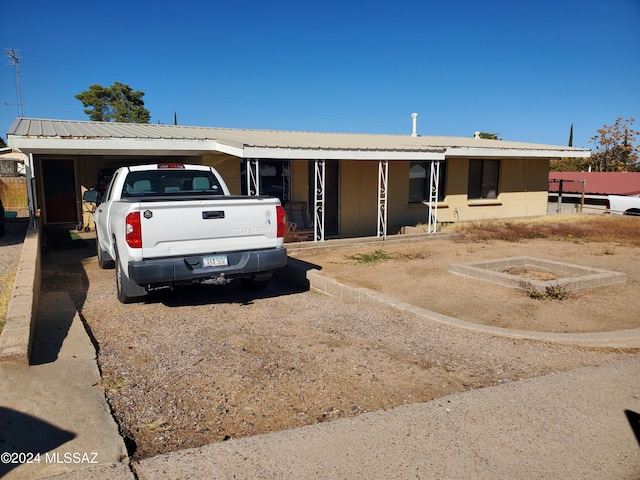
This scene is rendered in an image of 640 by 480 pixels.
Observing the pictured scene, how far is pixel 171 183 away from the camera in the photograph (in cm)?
795

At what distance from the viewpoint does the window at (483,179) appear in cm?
1695

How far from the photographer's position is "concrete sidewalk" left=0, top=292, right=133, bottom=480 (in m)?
3.05

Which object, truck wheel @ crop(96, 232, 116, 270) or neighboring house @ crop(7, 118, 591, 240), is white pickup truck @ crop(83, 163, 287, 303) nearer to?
truck wheel @ crop(96, 232, 116, 270)

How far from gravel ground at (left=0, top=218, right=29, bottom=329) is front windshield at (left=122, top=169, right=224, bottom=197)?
2.08 m

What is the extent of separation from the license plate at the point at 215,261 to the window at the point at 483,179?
12262mm

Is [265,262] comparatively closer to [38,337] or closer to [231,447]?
[38,337]

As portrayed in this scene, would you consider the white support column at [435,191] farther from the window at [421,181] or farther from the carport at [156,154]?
the window at [421,181]

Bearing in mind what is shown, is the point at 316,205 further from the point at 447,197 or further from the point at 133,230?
the point at 133,230

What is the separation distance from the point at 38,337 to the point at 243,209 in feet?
8.79

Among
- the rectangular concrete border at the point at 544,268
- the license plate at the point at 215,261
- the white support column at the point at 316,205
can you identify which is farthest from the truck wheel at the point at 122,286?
the white support column at the point at 316,205

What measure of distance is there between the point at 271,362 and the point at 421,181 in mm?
12097

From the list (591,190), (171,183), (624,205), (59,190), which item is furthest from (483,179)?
(591,190)

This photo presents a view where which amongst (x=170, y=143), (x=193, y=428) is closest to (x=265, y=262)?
(x=193, y=428)

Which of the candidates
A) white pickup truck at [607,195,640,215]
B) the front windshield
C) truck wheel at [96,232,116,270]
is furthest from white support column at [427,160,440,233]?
white pickup truck at [607,195,640,215]
